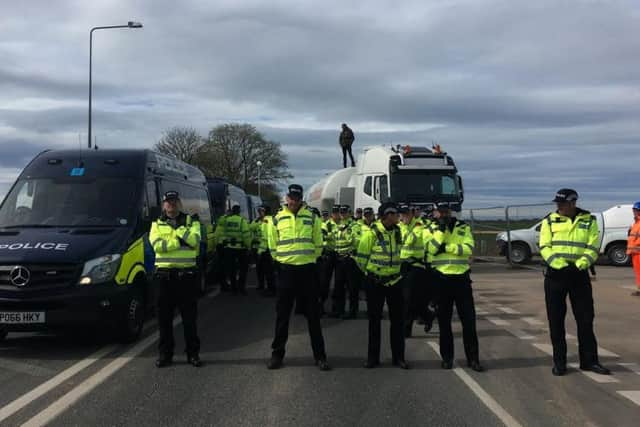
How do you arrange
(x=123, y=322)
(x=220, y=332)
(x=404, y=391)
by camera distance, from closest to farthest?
(x=404, y=391) → (x=123, y=322) → (x=220, y=332)

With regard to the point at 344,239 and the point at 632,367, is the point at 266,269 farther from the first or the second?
the point at 632,367

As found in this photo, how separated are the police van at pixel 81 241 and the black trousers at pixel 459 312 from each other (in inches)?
111

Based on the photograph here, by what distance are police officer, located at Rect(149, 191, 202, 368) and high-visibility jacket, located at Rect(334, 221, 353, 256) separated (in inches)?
185

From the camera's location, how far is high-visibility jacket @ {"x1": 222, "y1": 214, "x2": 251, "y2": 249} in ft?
47.0

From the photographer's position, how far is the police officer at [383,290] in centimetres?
704

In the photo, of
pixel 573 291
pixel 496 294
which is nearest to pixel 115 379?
pixel 573 291

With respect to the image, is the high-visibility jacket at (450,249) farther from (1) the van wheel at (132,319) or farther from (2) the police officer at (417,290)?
(1) the van wheel at (132,319)

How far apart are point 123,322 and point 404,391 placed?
3.68m

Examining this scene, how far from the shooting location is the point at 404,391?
6.02m

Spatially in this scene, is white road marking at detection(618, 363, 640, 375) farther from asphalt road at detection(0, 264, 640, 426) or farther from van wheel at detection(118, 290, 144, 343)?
van wheel at detection(118, 290, 144, 343)

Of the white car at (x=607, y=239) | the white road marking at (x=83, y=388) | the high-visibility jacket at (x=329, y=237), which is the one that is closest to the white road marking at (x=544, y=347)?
the high-visibility jacket at (x=329, y=237)

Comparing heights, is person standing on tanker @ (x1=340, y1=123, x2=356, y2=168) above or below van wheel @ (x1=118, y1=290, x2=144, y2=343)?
above

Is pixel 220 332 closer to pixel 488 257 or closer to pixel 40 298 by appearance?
pixel 40 298

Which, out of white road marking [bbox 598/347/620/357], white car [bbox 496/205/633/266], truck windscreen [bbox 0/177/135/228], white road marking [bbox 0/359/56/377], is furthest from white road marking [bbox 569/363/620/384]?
white car [bbox 496/205/633/266]
